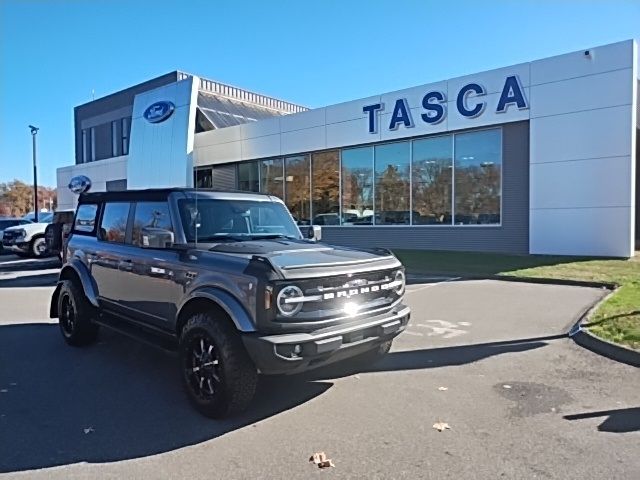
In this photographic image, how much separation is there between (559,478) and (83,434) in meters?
3.49

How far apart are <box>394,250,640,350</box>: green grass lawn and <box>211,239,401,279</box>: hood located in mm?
3419

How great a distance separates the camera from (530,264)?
13922 millimetres

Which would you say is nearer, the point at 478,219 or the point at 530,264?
the point at 530,264

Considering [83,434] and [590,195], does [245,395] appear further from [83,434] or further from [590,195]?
[590,195]

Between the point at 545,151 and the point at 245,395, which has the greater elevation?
the point at 545,151

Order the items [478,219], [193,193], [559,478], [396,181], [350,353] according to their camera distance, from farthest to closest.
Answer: [396,181]
[478,219]
[193,193]
[350,353]
[559,478]

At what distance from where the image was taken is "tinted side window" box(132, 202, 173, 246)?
17.6ft

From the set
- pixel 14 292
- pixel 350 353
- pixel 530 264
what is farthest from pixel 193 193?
pixel 530 264

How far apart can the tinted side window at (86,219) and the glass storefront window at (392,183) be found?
1412 centimetres

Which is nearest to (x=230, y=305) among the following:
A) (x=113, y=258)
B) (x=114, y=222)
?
(x=113, y=258)

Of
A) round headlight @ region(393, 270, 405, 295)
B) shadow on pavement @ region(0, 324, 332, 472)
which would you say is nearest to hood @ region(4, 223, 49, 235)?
shadow on pavement @ region(0, 324, 332, 472)

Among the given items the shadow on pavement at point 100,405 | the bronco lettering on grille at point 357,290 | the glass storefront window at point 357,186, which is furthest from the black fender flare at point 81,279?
the glass storefront window at point 357,186

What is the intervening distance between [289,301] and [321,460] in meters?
1.23

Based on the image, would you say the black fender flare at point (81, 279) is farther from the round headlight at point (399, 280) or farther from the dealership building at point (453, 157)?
the dealership building at point (453, 157)
